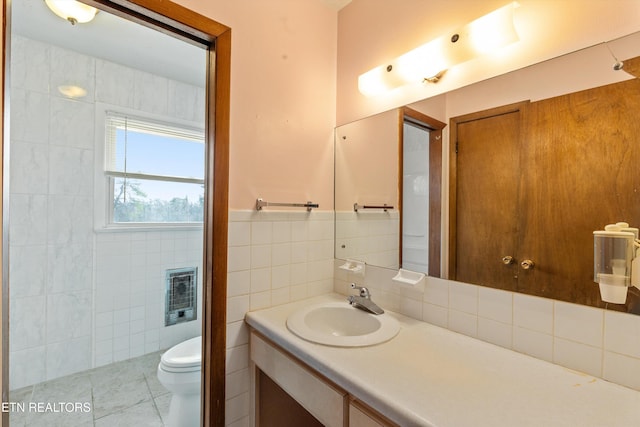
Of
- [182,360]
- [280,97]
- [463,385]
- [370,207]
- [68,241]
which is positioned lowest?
[182,360]

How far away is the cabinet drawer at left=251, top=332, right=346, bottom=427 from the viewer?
0.84 metres

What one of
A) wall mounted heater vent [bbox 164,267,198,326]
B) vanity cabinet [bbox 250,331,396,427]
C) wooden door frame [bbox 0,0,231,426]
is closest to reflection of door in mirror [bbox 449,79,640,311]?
vanity cabinet [bbox 250,331,396,427]

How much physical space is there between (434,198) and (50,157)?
2.48 meters

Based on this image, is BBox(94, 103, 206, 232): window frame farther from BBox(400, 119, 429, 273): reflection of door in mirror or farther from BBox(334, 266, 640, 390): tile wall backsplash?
BBox(334, 266, 640, 390): tile wall backsplash

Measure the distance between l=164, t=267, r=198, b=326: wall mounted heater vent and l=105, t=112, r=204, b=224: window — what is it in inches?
17.8

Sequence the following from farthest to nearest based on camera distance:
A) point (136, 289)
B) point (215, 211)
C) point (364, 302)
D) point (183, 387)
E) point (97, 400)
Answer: point (136, 289), point (97, 400), point (183, 387), point (364, 302), point (215, 211)

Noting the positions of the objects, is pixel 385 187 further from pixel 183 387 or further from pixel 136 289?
pixel 136 289

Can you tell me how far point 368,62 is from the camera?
145 centimetres

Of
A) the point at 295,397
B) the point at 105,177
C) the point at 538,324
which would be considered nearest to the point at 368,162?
the point at 538,324

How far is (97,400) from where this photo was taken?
71.8 inches

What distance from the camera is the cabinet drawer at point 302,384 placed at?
0.84m

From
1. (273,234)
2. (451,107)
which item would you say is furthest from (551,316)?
(273,234)

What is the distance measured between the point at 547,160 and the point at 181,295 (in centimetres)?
261

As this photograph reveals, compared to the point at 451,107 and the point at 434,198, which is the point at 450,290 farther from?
the point at 451,107
